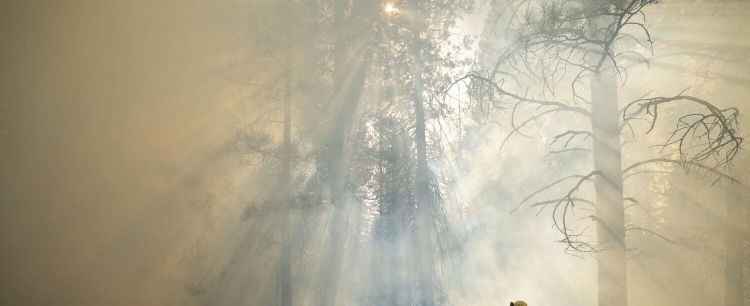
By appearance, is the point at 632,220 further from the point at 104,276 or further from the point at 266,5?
the point at 104,276

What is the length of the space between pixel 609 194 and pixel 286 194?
8.95 feet

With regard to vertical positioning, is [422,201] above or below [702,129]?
below

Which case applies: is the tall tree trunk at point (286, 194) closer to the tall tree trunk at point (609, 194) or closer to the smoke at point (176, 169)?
the smoke at point (176, 169)

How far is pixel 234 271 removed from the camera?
12.9ft

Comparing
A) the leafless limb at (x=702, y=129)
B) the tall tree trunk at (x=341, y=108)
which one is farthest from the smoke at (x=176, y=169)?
the leafless limb at (x=702, y=129)

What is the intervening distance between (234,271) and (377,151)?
1.95 meters

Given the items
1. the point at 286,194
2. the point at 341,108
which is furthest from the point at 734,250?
the point at 286,194

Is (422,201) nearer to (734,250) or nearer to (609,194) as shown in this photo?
(609,194)

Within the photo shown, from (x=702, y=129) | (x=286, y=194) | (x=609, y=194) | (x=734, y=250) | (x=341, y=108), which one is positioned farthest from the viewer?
(x=734, y=250)

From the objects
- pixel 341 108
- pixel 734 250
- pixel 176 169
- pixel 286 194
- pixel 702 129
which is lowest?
pixel 734 250

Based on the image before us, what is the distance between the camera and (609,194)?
8.53 feet

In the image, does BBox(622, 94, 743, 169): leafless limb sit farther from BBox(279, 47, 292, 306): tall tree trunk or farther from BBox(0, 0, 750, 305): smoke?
BBox(279, 47, 292, 306): tall tree trunk

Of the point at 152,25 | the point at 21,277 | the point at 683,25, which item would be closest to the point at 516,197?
the point at 683,25

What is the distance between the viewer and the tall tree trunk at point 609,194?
2578 millimetres
